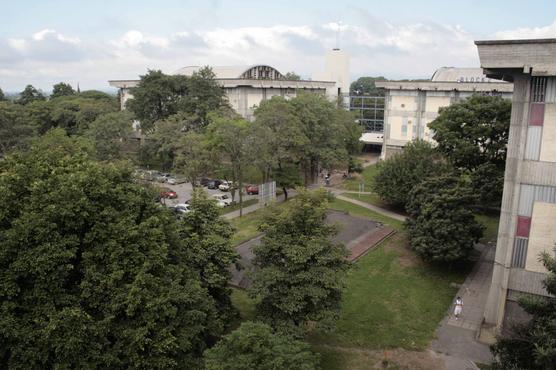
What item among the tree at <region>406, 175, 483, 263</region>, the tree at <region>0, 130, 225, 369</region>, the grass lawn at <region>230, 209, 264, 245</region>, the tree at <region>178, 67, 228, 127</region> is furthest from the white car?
the tree at <region>0, 130, 225, 369</region>

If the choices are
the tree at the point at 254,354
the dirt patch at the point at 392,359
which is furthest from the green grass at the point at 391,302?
the tree at the point at 254,354

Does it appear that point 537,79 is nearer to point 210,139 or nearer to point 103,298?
point 103,298

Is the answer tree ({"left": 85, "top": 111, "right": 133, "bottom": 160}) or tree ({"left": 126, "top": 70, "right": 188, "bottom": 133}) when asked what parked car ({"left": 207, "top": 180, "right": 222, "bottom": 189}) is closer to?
tree ({"left": 85, "top": 111, "right": 133, "bottom": 160})

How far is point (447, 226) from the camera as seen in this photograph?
75.8 feet

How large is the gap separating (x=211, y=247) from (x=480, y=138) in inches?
791

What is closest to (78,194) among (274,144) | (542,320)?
(542,320)

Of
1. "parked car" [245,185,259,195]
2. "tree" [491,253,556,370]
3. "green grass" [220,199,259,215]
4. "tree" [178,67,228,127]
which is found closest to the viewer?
"tree" [491,253,556,370]

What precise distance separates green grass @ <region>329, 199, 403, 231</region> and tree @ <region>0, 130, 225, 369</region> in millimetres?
19754

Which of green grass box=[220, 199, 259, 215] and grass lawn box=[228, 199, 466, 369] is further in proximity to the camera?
green grass box=[220, 199, 259, 215]

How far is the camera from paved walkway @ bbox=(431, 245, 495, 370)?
54.5ft

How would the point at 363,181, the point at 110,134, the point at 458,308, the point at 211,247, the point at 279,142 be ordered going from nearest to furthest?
the point at 211,247 → the point at 458,308 → the point at 279,142 → the point at 110,134 → the point at 363,181

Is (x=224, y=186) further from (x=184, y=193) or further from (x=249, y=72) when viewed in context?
(x=249, y=72)

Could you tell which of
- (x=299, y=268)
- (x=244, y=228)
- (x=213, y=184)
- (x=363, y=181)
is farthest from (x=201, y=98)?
(x=299, y=268)

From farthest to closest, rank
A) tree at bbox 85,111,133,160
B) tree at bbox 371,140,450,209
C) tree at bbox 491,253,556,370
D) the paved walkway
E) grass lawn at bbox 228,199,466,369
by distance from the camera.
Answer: tree at bbox 85,111,133,160
tree at bbox 371,140,450,209
grass lawn at bbox 228,199,466,369
the paved walkway
tree at bbox 491,253,556,370
